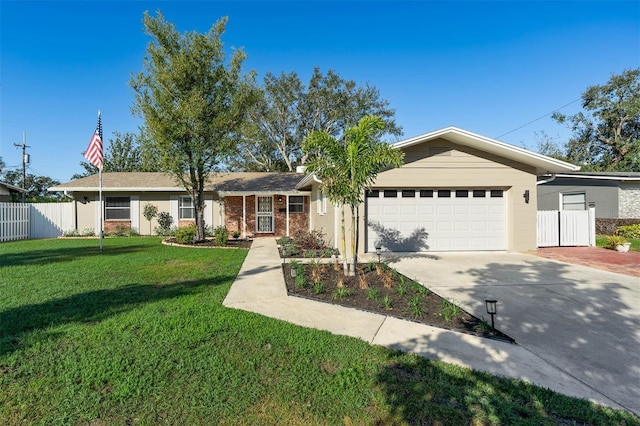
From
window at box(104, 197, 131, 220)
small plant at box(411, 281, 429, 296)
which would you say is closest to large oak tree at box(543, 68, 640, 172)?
small plant at box(411, 281, 429, 296)

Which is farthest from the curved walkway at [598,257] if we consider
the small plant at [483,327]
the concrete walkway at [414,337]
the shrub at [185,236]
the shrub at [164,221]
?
the shrub at [164,221]

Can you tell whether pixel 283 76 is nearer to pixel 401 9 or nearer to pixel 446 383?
pixel 401 9

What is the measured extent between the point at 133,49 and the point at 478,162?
1334 cm

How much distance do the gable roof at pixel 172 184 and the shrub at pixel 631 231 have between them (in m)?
14.2

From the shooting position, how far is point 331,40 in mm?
17688

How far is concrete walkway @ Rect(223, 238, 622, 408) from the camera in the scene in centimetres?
305

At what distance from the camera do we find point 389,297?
5492 millimetres

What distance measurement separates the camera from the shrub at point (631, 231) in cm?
1357

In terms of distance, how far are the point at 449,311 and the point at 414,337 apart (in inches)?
41.3

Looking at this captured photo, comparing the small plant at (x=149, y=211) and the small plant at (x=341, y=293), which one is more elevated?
the small plant at (x=149, y=211)

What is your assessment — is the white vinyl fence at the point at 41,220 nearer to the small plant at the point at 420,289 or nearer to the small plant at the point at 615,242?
the small plant at the point at 420,289

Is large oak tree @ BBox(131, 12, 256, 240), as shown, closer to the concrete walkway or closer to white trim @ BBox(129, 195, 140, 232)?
white trim @ BBox(129, 195, 140, 232)

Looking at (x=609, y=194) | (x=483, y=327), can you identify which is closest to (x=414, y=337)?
(x=483, y=327)

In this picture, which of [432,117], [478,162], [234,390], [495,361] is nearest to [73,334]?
[234,390]
